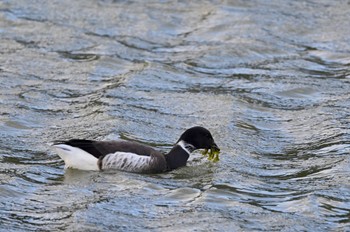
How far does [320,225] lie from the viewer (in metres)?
12.0

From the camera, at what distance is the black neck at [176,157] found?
47.0 feet

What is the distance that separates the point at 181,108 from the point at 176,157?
10.9 ft

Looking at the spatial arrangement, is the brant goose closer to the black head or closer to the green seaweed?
the black head

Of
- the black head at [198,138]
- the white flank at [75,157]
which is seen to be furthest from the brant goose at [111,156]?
the black head at [198,138]

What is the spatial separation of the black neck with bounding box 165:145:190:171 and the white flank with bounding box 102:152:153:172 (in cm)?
35

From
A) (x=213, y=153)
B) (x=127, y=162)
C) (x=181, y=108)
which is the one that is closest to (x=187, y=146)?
(x=213, y=153)

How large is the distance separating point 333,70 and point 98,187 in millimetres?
8162

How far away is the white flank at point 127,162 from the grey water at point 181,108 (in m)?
0.14

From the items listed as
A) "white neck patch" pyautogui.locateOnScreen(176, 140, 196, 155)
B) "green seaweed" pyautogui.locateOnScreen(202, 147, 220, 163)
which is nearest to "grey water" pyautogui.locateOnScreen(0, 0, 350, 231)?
"green seaweed" pyautogui.locateOnScreen(202, 147, 220, 163)

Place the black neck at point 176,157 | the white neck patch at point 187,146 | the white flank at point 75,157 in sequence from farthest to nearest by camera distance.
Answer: the white neck patch at point 187,146
the black neck at point 176,157
the white flank at point 75,157

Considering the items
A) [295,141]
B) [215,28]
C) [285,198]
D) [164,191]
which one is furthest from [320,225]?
[215,28]

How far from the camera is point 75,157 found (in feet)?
45.3

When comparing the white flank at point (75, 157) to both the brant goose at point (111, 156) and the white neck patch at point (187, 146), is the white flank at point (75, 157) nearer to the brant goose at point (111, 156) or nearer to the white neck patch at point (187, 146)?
the brant goose at point (111, 156)

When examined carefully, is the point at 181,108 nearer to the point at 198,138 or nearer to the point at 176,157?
the point at 198,138
